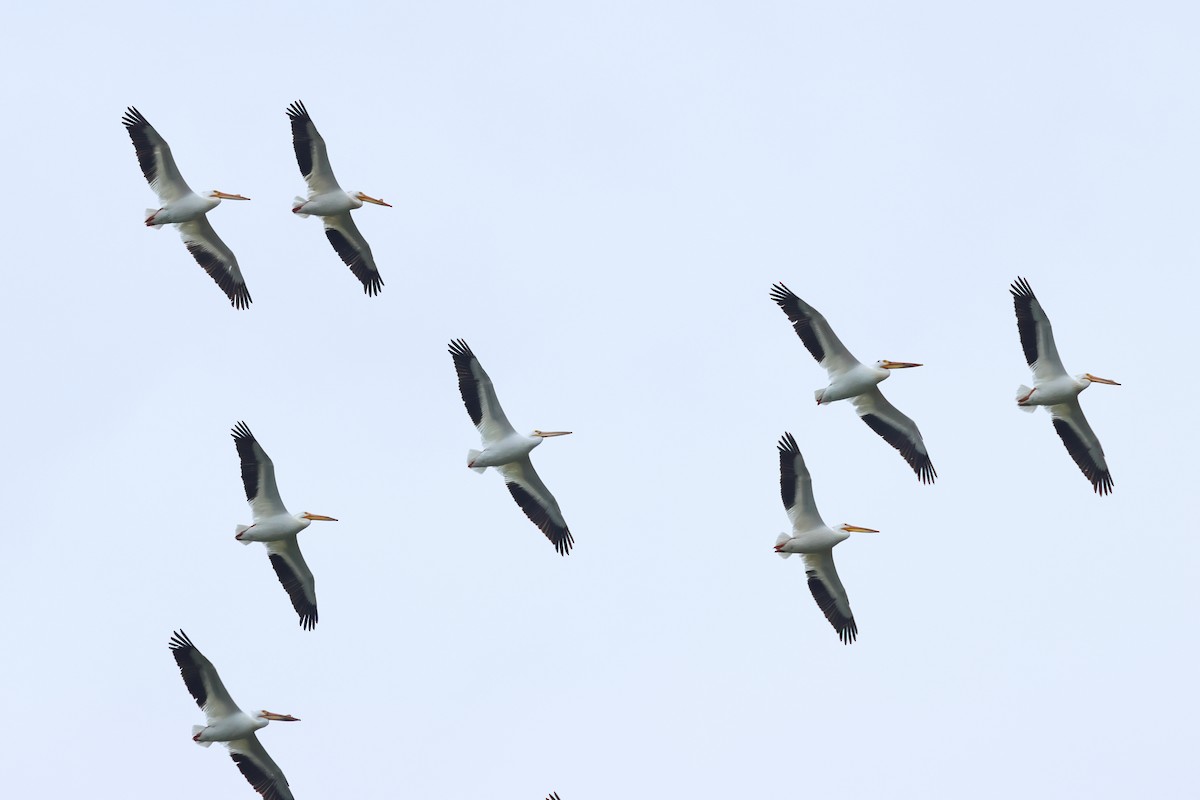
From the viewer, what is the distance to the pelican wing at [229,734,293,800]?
29.0 m

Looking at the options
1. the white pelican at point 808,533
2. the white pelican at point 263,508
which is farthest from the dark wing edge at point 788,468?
the white pelican at point 263,508

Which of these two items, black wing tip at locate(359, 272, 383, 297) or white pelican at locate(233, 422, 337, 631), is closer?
white pelican at locate(233, 422, 337, 631)

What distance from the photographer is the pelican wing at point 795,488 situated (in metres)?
29.8

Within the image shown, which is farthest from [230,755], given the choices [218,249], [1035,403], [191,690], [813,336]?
[1035,403]

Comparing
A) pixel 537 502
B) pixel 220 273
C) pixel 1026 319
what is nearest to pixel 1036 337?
pixel 1026 319

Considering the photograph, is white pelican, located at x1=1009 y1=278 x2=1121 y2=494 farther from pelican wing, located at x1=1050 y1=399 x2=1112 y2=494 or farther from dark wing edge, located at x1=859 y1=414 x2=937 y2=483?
dark wing edge, located at x1=859 y1=414 x2=937 y2=483

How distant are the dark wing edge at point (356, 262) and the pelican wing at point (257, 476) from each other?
3.43 meters

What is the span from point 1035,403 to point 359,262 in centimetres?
965

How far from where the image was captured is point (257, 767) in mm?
29109

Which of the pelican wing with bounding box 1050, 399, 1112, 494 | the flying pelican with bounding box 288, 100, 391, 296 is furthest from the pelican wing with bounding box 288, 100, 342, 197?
the pelican wing with bounding box 1050, 399, 1112, 494

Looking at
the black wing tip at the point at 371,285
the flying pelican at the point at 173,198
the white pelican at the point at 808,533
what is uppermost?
the flying pelican at the point at 173,198

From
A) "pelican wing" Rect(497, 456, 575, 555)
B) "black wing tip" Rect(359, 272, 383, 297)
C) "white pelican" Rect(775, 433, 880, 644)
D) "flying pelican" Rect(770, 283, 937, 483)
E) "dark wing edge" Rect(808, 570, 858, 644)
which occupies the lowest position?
"dark wing edge" Rect(808, 570, 858, 644)

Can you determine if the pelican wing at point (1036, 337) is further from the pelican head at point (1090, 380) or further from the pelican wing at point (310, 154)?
the pelican wing at point (310, 154)

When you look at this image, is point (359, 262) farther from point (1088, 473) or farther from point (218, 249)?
point (1088, 473)
